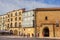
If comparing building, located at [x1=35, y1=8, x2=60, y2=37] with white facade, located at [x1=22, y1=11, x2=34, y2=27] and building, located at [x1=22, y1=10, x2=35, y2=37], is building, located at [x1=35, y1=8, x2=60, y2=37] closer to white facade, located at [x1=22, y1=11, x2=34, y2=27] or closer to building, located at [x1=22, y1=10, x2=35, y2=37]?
building, located at [x1=22, y1=10, x2=35, y2=37]

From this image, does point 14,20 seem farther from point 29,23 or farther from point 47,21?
point 47,21

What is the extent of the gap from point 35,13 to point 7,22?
1826 cm

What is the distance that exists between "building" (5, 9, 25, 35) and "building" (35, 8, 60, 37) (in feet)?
36.3

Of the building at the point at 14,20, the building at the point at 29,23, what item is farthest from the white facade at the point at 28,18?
the building at the point at 14,20

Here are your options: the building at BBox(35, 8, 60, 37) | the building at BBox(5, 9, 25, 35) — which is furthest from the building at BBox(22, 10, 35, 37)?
the building at BBox(5, 9, 25, 35)

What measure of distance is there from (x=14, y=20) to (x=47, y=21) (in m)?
16.6

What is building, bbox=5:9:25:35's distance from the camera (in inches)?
1737

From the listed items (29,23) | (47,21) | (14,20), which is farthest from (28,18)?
(14,20)

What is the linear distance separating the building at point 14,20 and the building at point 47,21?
11058 millimetres

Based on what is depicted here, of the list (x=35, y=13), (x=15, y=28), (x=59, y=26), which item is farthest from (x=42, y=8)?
(x=15, y=28)

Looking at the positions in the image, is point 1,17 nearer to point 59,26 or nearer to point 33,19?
point 33,19

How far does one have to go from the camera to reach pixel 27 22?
3712 cm

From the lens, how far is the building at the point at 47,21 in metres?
31.0

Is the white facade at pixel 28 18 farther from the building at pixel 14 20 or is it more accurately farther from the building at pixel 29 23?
the building at pixel 14 20
